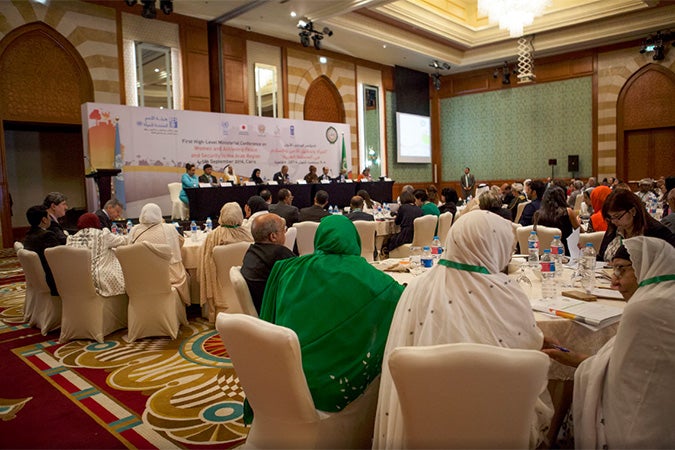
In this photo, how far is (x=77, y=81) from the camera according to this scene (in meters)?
10.1

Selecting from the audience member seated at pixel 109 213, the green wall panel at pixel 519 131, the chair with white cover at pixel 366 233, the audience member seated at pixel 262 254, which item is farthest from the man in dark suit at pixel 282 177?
the green wall panel at pixel 519 131

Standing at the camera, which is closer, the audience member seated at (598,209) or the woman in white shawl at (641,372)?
the woman in white shawl at (641,372)

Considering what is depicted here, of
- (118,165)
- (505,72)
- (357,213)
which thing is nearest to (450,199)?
(357,213)

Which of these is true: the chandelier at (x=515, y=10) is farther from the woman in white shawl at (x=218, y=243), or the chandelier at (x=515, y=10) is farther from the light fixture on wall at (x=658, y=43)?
the woman in white shawl at (x=218, y=243)

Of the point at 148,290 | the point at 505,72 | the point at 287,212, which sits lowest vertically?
the point at 148,290

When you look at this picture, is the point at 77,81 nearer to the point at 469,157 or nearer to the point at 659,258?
the point at 659,258

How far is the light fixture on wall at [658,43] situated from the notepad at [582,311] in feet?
44.0

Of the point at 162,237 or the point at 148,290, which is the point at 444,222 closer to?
the point at 162,237

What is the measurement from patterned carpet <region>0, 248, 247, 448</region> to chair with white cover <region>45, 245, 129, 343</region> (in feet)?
0.36

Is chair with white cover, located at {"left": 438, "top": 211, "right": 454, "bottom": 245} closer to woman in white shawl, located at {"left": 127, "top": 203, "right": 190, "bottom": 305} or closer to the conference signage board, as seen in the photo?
woman in white shawl, located at {"left": 127, "top": 203, "right": 190, "bottom": 305}

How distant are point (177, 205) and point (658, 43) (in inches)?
507

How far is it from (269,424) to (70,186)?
1314 cm

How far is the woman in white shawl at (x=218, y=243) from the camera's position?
4453mm

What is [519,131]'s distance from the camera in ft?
52.6
